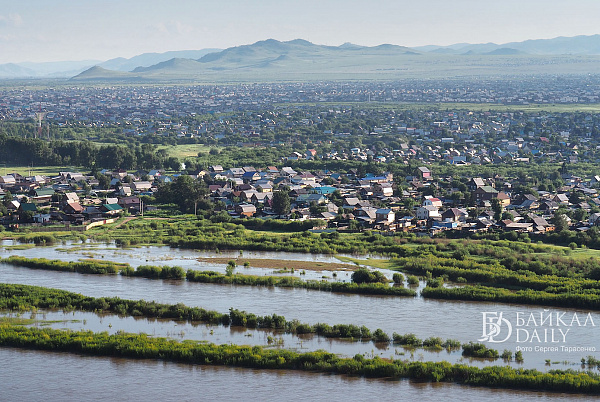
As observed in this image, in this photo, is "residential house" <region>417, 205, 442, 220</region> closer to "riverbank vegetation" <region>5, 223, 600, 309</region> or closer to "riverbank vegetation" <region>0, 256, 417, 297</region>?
"riverbank vegetation" <region>5, 223, 600, 309</region>

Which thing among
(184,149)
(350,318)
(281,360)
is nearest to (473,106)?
(184,149)

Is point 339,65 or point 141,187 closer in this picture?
point 141,187

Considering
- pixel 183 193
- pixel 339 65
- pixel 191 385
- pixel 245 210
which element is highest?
pixel 339 65

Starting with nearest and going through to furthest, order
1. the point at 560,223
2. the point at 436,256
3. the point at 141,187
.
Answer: the point at 436,256
the point at 560,223
the point at 141,187

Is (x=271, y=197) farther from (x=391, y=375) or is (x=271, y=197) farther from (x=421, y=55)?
(x=421, y=55)

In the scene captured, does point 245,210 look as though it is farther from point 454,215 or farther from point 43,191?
point 43,191

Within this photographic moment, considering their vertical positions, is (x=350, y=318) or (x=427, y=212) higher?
(x=427, y=212)

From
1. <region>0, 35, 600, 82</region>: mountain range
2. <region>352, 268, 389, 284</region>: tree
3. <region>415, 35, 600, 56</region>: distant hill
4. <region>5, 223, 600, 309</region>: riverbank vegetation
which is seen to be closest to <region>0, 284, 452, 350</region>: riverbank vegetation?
<region>5, 223, 600, 309</region>: riverbank vegetation

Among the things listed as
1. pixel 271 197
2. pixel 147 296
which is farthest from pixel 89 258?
pixel 271 197
